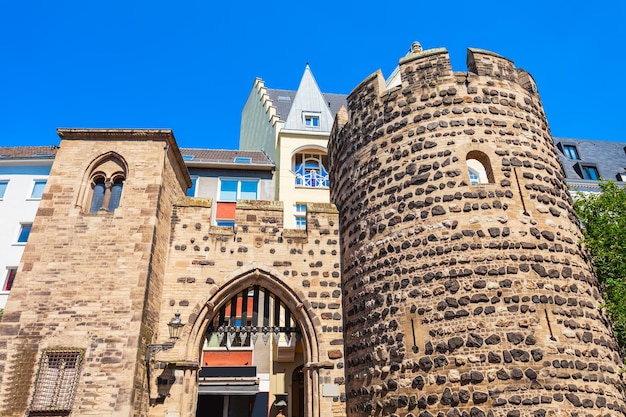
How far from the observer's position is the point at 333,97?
28.6 meters

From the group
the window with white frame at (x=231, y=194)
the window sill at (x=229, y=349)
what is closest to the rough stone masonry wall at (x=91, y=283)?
the window sill at (x=229, y=349)

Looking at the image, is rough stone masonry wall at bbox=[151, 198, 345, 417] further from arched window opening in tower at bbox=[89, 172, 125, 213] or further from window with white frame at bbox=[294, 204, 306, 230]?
window with white frame at bbox=[294, 204, 306, 230]

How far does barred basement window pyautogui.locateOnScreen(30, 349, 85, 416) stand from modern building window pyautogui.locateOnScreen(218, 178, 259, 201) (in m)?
13.3

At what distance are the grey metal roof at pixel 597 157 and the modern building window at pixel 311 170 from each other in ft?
35.4

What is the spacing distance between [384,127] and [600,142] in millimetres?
20028

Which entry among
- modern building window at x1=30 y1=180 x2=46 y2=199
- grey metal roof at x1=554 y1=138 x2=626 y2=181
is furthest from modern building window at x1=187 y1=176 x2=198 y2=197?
grey metal roof at x1=554 y1=138 x2=626 y2=181

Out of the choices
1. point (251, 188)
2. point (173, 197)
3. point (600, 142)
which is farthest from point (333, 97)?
point (173, 197)

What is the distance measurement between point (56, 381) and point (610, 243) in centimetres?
1021

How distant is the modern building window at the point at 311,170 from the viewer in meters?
21.6

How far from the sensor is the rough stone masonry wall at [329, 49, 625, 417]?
6.78 meters

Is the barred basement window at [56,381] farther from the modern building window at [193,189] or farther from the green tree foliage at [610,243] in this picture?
the modern building window at [193,189]

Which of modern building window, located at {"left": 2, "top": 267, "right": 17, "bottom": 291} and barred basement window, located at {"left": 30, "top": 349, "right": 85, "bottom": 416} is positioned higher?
modern building window, located at {"left": 2, "top": 267, "right": 17, "bottom": 291}

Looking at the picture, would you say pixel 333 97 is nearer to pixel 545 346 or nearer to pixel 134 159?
pixel 134 159

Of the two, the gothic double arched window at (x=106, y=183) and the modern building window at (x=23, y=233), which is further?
the modern building window at (x=23, y=233)
